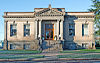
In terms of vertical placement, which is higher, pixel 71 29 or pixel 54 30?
pixel 71 29

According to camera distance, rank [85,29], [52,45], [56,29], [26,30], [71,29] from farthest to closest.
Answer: [85,29], [71,29], [26,30], [56,29], [52,45]

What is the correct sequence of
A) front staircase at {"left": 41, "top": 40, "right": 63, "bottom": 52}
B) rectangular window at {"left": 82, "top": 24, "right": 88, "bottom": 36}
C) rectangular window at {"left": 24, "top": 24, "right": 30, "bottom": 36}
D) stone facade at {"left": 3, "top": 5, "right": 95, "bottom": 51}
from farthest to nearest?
1. rectangular window at {"left": 82, "top": 24, "right": 88, "bottom": 36}
2. rectangular window at {"left": 24, "top": 24, "right": 30, "bottom": 36}
3. stone facade at {"left": 3, "top": 5, "right": 95, "bottom": 51}
4. front staircase at {"left": 41, "top": 40, "right": 63, "bottom": 52}

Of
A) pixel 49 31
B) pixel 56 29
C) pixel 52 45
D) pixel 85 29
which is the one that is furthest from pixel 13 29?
pixel 85 29

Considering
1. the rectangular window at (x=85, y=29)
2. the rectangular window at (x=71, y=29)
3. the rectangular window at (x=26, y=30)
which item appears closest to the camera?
the rectangular window at (x=26, y=30)

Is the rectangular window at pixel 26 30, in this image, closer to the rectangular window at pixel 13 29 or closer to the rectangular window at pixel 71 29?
the rectangular window at pixel 13 29

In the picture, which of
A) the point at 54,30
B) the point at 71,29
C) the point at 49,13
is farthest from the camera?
the point at 71,29

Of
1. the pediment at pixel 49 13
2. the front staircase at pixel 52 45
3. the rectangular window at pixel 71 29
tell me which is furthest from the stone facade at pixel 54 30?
the front staircase at pixel 52 45

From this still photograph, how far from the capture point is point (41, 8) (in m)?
30.5

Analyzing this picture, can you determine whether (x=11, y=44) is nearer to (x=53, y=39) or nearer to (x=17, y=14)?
(x=17, y=14)

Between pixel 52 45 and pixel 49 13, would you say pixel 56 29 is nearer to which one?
pixel 49 13

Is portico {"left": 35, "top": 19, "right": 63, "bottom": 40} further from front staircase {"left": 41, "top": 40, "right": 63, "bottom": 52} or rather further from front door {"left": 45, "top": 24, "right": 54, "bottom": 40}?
front staircase {"left": 41, "top": 40, "right": 63, "bottom": 52}

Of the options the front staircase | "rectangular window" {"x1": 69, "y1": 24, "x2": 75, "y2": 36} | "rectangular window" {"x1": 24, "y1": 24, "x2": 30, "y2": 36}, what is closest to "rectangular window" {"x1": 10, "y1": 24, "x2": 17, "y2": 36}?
"rectangular window" {"x1": 24, "y1": 24, "x2": 30, "y2": 36}

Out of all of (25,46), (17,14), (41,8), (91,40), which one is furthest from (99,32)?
(17,14)

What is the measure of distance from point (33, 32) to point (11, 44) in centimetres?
546
